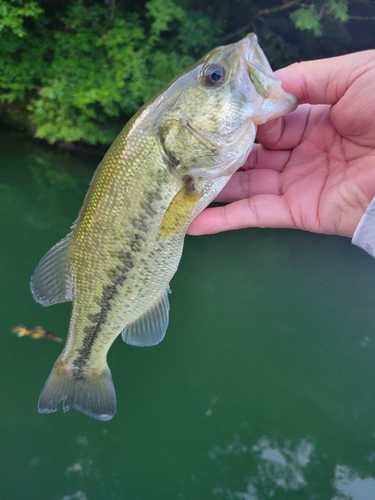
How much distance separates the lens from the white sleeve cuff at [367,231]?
6.52 feet

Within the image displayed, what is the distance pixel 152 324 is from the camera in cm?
223

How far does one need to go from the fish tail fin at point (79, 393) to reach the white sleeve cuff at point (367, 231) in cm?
167

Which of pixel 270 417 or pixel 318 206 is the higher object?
pixel 318 206

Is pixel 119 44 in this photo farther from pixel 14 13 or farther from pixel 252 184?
pixel 252 184

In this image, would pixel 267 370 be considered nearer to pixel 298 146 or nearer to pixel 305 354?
pixel 305 354

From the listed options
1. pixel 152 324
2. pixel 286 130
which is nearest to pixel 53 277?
pixel 152 324

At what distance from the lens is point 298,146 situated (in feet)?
7.66

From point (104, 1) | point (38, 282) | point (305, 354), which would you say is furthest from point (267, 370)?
point (104, 1)

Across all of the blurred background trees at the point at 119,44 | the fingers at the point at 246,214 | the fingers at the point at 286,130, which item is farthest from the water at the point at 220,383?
the fingers at the point at 286,130

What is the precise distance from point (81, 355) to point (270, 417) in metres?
2.88

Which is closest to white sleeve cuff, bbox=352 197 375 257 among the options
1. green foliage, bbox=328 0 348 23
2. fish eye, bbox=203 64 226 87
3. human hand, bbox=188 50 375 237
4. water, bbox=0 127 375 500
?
human hand, bbox=188 50 375 237

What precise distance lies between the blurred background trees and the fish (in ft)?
13.0

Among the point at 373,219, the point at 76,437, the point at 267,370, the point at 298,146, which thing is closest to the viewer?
the point at 373,219

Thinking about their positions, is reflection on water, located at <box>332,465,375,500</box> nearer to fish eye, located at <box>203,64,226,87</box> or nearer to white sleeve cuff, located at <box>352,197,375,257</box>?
white sleeve cuff, located at <box>352,197,375,257</box>
